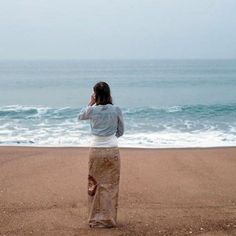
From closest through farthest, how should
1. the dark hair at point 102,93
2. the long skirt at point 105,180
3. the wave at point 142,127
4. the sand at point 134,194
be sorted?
the dark hair at point 102,93 → the long skirt at point 105,180 → the sand at point 134,194 → the wave at point 142,127

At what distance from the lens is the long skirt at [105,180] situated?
18.2ft

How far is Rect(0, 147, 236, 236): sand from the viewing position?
578 cm

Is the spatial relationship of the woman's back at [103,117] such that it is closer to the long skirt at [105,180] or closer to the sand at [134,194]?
the long skirt at [105,180]

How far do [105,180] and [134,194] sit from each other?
5.89ft

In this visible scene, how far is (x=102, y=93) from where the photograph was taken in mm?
5449

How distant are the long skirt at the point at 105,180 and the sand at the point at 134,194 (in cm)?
26

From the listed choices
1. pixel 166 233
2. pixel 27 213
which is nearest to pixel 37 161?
pixel 27 213

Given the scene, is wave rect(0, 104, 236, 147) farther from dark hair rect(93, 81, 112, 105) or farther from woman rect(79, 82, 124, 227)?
dark hair rect(93, 81, 112, 105)

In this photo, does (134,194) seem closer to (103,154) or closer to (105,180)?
(105,180)

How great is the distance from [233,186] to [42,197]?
10.3ft

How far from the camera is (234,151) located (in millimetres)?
11523

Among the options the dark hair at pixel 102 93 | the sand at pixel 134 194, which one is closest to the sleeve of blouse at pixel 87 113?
the dark hair at pixel 102 93

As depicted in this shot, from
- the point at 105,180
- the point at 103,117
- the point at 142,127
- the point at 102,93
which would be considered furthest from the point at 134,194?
the point at 142,127

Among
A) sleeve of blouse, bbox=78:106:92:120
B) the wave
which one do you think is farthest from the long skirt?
the wave
